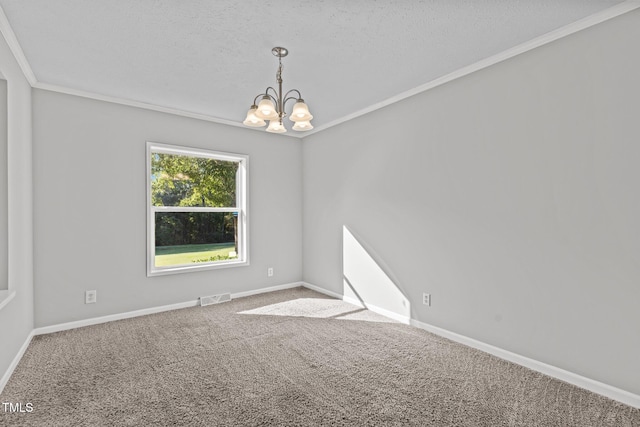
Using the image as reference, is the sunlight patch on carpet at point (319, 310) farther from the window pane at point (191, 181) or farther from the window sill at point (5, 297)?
the window sill at point (5, 297)

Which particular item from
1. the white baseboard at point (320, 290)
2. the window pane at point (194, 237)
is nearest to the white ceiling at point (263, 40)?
the window pane at point (194, 237)

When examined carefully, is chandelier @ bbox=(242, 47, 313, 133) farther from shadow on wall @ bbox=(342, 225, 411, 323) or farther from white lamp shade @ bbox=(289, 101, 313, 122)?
shadow on wall @ bbox=(342, 225, 411, 323)

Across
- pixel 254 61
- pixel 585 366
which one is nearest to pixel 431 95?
pixel 254 61

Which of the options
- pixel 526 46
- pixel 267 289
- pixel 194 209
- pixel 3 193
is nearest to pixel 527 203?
pixel 526 46

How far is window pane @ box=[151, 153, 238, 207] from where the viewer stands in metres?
3.94

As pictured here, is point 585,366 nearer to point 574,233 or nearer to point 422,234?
point 574,233

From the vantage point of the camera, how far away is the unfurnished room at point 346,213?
6.67 ft

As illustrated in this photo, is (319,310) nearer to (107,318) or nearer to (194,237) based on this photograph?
(194,237)

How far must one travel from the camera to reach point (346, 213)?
427 centimetres

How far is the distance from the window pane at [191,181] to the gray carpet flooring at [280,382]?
1586mm

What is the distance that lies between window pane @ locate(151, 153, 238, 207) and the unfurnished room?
0.04 metres

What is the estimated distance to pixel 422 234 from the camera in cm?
329

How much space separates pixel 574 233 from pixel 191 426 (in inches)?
111

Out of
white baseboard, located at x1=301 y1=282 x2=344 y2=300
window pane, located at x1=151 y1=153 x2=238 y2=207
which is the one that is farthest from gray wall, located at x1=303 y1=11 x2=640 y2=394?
window pane, located at x1=151 y1=153 x2=238 y2=207
